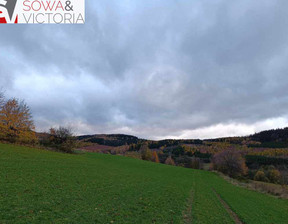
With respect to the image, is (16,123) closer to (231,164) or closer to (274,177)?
(231,164)

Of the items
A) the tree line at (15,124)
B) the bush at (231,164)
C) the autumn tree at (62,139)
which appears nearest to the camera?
the tree line at (15,124)

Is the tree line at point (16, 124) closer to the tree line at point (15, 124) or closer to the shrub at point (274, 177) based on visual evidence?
the tree line at point (15, 124)

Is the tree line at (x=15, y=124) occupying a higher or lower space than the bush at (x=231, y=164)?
higher

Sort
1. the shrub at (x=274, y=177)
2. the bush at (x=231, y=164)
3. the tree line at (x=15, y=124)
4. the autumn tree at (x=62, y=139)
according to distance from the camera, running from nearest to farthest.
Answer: the tree line at (x=15, y=124)
the autumn tree at (x=62, y=139)
the bush at (x=231, y=164)
the shrub at (x=274, y=177)

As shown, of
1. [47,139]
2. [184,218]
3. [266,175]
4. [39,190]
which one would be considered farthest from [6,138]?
[266,175]

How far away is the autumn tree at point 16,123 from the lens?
128 ft

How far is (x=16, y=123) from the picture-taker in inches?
1601

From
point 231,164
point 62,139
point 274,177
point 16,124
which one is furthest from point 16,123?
point 274,177

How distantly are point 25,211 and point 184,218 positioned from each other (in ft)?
41.8

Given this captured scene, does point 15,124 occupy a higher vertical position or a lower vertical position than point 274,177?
higher

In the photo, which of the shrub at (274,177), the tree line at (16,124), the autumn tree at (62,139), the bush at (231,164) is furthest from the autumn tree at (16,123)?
the shrub at (274,177)

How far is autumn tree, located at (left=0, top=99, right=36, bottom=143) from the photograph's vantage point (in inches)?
1532

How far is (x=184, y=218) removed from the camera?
1422 centimetres

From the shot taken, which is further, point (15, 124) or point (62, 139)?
point (62, 139)
